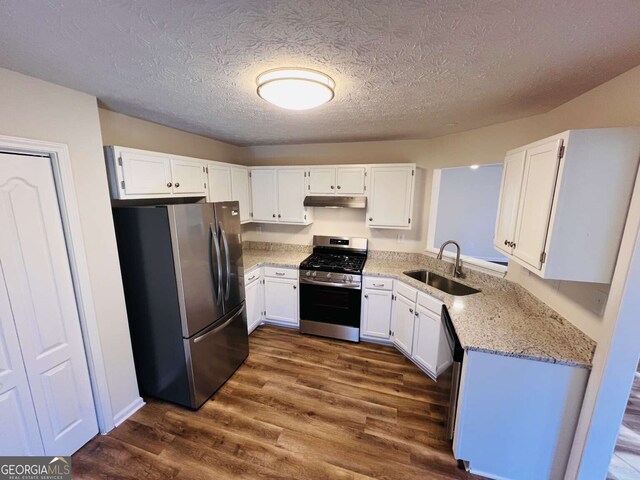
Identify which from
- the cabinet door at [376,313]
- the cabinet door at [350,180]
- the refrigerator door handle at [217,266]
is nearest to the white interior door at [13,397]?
the refrigerator door handle at [217,266]

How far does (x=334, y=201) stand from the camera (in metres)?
3.28

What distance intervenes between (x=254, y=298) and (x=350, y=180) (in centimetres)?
194

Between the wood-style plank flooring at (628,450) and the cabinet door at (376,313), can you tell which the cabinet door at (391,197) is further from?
the wood-style plank flooring at (628,450)

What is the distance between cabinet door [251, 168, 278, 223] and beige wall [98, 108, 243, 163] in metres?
0.56

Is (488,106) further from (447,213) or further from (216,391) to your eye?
(216,391)

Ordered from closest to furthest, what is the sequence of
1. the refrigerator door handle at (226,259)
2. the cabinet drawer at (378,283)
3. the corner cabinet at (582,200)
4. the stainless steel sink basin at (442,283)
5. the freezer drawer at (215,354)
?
the corner cabinet at (582,200)
the freezer drawer at (215,354)
the refrigerator door handle at (226,259)
the stainless steel sink basin at (442,283)
the cabinet drawer at (378,283)

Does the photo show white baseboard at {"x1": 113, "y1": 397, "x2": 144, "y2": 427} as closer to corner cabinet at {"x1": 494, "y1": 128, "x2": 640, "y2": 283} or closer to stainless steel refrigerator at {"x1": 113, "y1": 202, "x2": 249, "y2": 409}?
stainless steel refrigerator at {"x1": 113, "y1": 202, "x2": 249, "y2": 409}

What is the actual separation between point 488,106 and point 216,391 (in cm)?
331

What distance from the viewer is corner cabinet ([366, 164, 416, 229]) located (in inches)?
120

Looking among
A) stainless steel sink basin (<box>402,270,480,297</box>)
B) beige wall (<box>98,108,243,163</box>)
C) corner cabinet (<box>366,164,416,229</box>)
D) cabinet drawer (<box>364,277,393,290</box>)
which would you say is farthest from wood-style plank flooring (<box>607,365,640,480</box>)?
beige wall (<box>98,108,243,163</box>)

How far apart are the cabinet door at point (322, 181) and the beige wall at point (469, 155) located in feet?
1.19

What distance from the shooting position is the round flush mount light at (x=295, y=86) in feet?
4.33

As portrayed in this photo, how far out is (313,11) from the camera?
2.93 ft

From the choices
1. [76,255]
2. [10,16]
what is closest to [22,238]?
[76,255]
